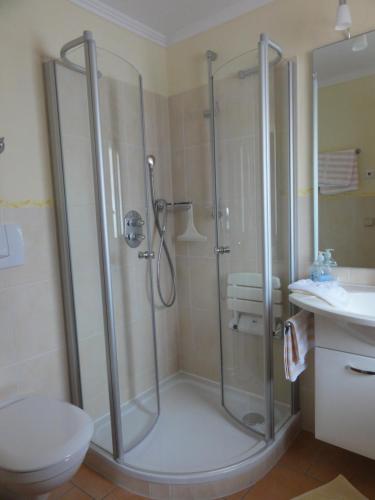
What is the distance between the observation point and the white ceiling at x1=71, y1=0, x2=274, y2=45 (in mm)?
1990

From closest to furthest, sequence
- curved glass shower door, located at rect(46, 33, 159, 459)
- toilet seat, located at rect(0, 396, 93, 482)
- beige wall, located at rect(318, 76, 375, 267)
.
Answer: toilet seat, located at rect(0, 396, 93, 482) < curved glass shower door, located at rect(46, 33, 159, 459) < beige wall, located at rect(318, 76, 375, 267)

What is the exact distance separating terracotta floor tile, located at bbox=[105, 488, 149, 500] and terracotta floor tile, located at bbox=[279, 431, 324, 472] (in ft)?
2.51

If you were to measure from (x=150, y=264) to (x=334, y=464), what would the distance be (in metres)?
1.44

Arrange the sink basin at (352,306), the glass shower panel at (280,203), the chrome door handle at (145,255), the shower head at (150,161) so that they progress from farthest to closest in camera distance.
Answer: the shower head at (150,161)
the chrome door handle at (145,255)
the glass shower panel at (280,203)
the sink basin at (352,306)

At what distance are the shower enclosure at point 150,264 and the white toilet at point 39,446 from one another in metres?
0.30

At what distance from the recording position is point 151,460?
5.97 feet

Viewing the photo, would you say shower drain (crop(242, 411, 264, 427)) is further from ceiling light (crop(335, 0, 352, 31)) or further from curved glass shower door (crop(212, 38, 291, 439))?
ceiling light (crop(335, 0, 352, 31))

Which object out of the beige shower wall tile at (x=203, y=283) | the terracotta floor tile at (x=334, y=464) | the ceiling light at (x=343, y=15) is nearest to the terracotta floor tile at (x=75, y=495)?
the terracotta floor tile at (x=334, y=464)

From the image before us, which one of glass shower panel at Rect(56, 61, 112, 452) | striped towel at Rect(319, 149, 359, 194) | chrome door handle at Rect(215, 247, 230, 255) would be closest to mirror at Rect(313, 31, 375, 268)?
striped towel at Rect(319, 149, 359, 194)

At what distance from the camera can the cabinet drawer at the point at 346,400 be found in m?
1.55

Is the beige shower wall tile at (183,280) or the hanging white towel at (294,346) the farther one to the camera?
the beige shower wall tile at (183,280)

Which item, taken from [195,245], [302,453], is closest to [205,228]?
[195,245]

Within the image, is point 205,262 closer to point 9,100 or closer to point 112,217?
point 112,217

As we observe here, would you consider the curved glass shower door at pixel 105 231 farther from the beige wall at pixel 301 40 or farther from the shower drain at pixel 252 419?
the beige wall at pixel 301 40
